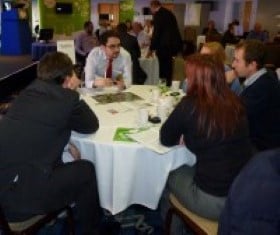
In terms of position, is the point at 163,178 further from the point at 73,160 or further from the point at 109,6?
the point at 109,6

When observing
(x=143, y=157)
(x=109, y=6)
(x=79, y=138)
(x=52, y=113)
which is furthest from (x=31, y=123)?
(x=109, y=6)

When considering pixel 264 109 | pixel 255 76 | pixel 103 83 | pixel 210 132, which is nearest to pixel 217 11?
pixel 103 83

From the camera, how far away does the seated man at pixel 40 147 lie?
164 centimetres

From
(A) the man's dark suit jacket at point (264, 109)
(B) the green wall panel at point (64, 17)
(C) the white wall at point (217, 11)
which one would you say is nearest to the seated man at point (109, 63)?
(A) the man's dark suit jacket at point (264, 109)

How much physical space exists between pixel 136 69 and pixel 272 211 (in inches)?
175

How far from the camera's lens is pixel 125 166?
1.95 metres

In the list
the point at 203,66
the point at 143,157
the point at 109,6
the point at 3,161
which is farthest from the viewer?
the point at 109,6

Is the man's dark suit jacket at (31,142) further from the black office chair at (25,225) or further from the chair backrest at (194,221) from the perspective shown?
the chair backrest at (194,221)

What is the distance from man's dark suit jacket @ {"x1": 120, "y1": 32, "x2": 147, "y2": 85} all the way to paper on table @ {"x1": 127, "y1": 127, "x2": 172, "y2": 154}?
3.18 metres

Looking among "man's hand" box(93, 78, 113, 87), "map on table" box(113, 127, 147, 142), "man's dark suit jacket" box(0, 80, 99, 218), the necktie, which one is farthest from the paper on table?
the necktie

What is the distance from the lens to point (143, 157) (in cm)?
197

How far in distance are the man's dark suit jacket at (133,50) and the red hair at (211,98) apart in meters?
3.38

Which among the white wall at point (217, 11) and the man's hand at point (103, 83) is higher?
the white wall at point (217, 11)

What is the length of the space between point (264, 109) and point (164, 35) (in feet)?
12.2
